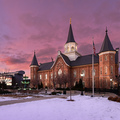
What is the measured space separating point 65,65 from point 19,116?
39189 mm

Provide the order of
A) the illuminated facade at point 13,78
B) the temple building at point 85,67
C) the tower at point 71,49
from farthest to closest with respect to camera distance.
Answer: the illuminated facade at point 13,78, the tower at point 71,49, the temple building at point 85,67

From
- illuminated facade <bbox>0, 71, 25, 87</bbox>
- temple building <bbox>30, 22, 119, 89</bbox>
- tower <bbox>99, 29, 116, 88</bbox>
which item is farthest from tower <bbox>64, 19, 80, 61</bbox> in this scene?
illuminated facade <bbox>0, 71, 25, 87</bbox>

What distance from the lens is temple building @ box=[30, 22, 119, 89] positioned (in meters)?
37.4

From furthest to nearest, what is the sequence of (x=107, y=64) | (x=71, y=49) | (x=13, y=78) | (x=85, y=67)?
(x=13, y=78)
(x=71, y=49)
(x=85, y=67)
(x=107, y=64)

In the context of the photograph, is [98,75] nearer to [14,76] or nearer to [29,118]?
[29,118]

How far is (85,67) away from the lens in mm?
44500

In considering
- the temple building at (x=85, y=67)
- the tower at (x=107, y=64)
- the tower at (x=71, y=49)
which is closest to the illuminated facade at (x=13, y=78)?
the temple building at (x=85, y=67)

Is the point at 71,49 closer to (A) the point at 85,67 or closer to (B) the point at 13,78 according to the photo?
(A) the point at 85,67

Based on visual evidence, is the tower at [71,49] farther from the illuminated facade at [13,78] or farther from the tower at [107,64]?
the illuminated facade at [13,78]

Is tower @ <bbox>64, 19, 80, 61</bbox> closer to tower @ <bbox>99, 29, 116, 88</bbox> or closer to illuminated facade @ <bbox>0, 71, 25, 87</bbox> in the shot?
tower @ <bbox>99, 29, 116, 88</bbox>

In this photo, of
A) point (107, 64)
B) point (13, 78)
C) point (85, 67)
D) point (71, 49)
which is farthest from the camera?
point (13, 78)

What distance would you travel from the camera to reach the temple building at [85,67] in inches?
1471

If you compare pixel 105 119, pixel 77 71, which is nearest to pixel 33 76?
pixel 77 71

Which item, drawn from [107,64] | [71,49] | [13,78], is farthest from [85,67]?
[13,78]
